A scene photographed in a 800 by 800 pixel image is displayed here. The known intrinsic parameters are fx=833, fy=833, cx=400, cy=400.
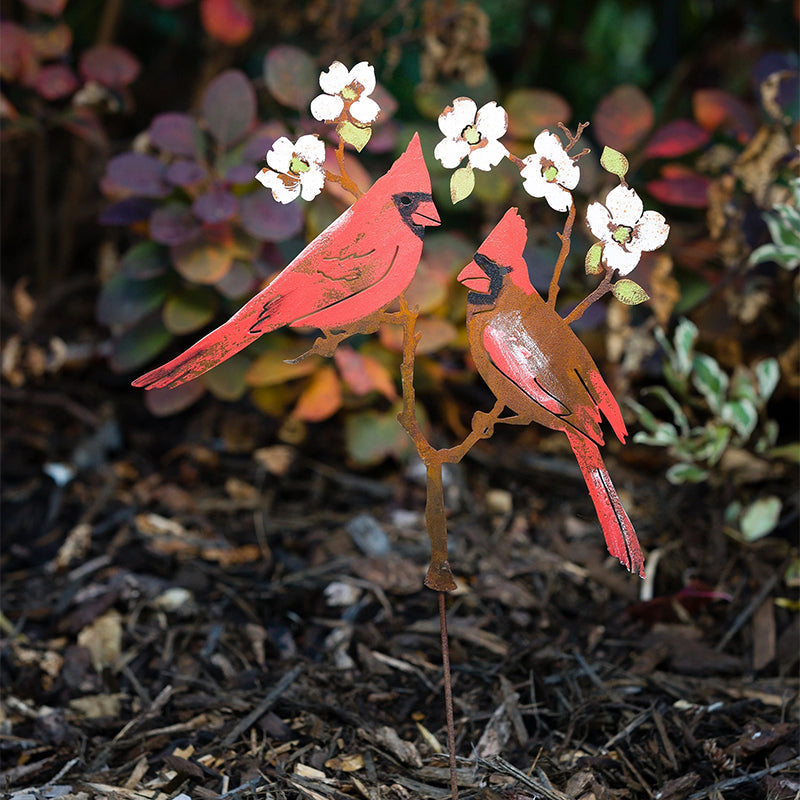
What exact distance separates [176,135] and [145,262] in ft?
0.77

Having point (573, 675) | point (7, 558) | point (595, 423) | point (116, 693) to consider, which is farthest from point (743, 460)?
point (7, 558)

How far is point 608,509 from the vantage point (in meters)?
0.86

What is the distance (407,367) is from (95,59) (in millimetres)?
1179

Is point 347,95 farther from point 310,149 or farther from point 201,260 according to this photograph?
point 201,260

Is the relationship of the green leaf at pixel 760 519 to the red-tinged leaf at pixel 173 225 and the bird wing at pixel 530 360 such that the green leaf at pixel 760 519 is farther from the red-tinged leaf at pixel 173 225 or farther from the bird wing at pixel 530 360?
the red-tinged leaf at pixel 173 225

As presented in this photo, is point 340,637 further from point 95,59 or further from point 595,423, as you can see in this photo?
point 95,59

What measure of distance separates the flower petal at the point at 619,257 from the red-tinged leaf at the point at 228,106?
0.86m

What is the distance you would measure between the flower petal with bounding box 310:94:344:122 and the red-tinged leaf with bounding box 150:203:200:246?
641 millimetres

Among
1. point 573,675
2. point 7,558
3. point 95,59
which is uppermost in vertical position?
point 95,59

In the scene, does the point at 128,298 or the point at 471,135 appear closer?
the point at 471,135

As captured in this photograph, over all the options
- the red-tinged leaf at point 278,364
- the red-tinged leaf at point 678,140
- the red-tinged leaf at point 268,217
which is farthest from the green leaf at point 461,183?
the red-tinged leaf at point 678,140

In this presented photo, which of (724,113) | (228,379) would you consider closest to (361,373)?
(228,379)

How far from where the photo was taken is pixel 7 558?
4.94 feet

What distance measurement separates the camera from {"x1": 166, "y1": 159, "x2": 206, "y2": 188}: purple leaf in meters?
1.42
